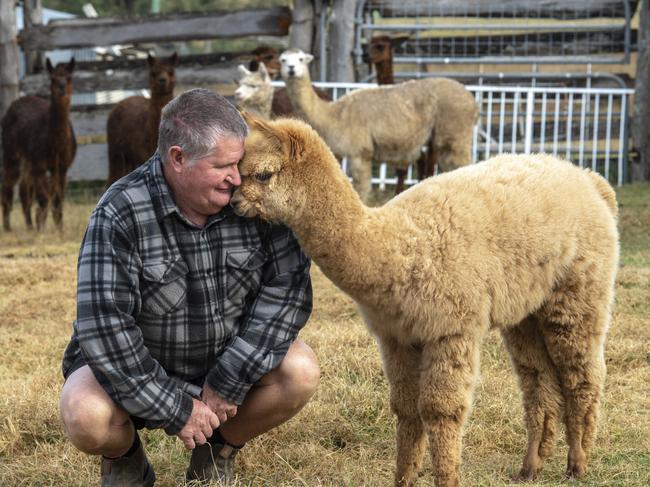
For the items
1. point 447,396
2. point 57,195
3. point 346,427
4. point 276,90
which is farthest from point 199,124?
point 276,90

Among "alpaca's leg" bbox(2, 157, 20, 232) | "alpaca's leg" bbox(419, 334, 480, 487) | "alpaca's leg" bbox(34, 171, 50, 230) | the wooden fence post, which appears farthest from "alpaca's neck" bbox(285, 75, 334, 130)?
"alpaca's leg" bbox(419, 334, 480, 487)

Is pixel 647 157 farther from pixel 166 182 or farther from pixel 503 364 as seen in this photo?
pixel 166 182

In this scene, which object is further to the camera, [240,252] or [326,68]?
[326,68]

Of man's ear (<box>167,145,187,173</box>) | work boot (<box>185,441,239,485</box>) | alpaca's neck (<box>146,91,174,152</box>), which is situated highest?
man's ear (<box>167,145,187,173</box>)

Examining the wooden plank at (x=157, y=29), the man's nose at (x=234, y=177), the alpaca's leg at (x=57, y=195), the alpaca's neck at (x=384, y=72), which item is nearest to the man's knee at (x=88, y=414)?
the man's nose at (x=234, y=177)

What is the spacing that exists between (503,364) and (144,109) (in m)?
5.74

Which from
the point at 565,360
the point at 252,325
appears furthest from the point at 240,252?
the point at 565,360

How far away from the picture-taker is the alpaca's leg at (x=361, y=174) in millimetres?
8445

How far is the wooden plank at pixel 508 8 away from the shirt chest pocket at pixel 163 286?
8.94m

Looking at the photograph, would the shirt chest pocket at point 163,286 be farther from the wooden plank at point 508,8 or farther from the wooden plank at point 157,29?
the wooden plank at point 508,8

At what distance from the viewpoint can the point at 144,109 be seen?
9133 millimetres

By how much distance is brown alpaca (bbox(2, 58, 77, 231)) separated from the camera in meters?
8.77

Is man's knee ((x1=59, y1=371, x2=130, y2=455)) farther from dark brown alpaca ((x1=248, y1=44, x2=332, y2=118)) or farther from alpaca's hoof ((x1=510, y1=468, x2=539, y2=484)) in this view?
dark brown alpaca ((x1=248, y1=44, x2=332, y2=118))

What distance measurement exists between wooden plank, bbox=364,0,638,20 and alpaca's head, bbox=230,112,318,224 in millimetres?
8882
